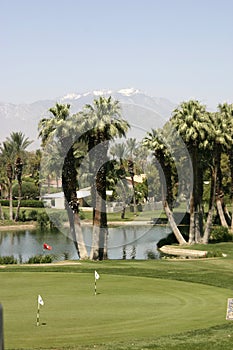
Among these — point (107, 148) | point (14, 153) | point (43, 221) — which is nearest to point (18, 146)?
point (14, 153)

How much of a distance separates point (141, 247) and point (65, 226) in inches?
942

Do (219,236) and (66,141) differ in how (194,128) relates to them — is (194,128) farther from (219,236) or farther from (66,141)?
(219,236)

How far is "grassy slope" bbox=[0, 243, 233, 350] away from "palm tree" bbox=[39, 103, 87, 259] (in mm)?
13459

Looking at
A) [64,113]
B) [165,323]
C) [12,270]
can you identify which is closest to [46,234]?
[64,113]

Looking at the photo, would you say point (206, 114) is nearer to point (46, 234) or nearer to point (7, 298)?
point (46, 234)

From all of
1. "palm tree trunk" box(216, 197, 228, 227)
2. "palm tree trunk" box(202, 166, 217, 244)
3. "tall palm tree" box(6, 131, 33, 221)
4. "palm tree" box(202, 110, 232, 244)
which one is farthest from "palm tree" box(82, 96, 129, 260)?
"tall palm tree" box(6, 131, 33, 221)

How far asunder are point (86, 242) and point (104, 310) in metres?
46.2

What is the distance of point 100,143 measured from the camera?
165 ft

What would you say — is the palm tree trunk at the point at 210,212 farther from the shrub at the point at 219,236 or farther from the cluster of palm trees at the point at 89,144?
the cluster of palm trees at the point at 89,144

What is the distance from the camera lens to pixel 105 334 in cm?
1986

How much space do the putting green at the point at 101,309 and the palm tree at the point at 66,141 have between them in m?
18.3

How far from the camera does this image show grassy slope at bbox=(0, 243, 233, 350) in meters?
19.2

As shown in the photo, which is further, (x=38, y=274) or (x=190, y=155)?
(x=190, y=155)

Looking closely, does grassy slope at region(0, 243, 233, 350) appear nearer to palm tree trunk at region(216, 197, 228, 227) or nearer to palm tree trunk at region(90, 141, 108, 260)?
palm tree trunk at region(90, 141, 108, 260)
